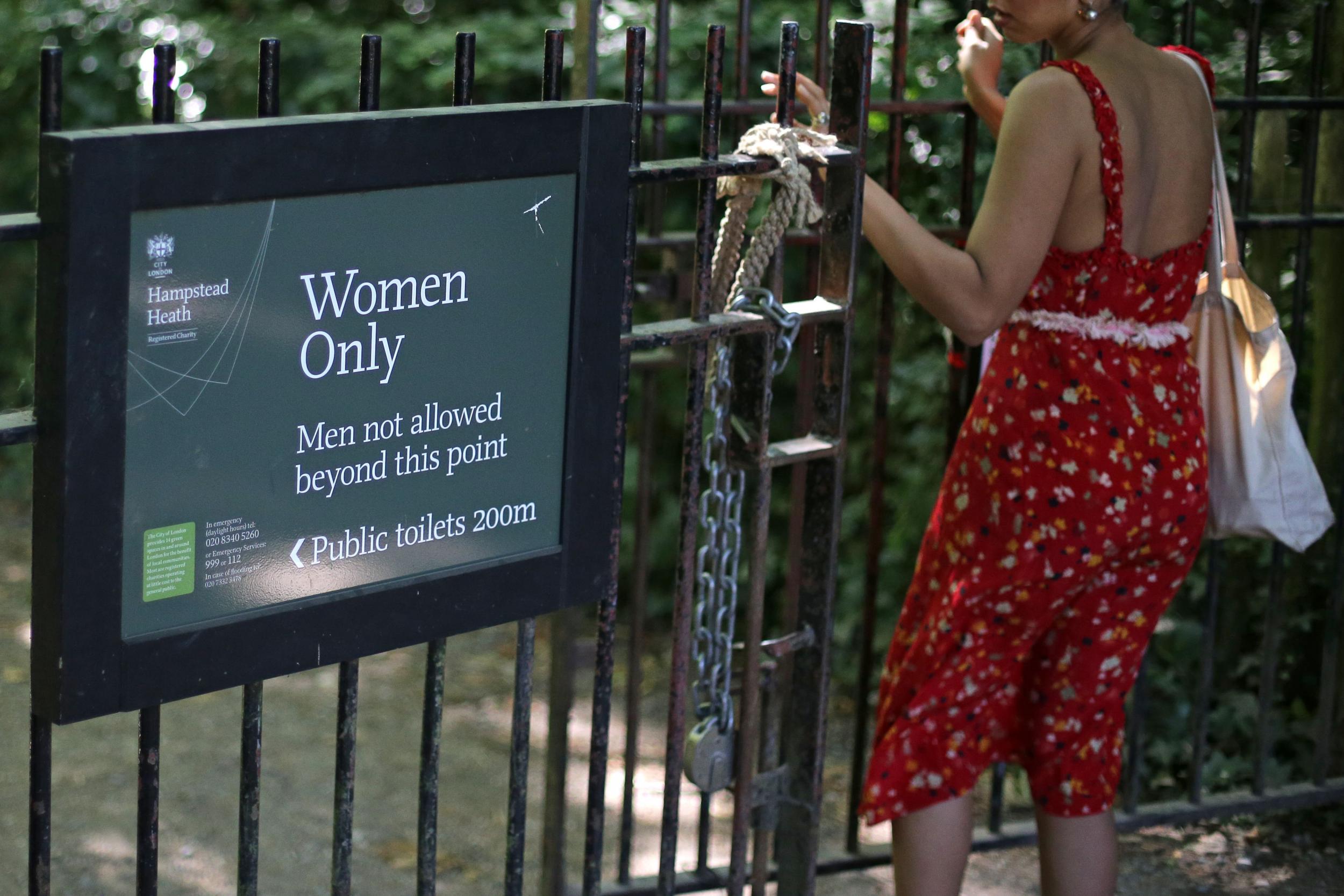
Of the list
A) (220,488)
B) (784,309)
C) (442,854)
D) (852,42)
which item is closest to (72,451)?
(220,488)

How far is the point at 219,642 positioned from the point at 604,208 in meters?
0.75

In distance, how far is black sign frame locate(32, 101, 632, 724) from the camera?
1747 mm

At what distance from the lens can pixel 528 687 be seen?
2.37 m

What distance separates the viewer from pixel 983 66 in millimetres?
3084

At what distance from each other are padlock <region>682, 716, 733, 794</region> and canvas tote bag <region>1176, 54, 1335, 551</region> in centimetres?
104

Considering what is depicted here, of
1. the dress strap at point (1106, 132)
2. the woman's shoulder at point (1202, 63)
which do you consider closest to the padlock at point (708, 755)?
the dress strap at point (1106, 132)

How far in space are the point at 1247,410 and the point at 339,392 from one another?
5.85 feet

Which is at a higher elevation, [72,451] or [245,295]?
[245,295]

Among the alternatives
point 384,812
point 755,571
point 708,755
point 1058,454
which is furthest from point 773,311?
point 384,812

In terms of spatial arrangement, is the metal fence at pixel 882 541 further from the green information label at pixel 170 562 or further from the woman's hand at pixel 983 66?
the green information label at pixel 170 562

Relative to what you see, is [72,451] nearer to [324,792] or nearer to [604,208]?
[604,208]

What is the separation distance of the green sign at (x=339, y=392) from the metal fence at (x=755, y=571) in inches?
5.1

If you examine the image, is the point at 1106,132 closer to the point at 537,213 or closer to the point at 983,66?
the point at 983,66

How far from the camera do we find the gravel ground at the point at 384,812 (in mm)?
3725
